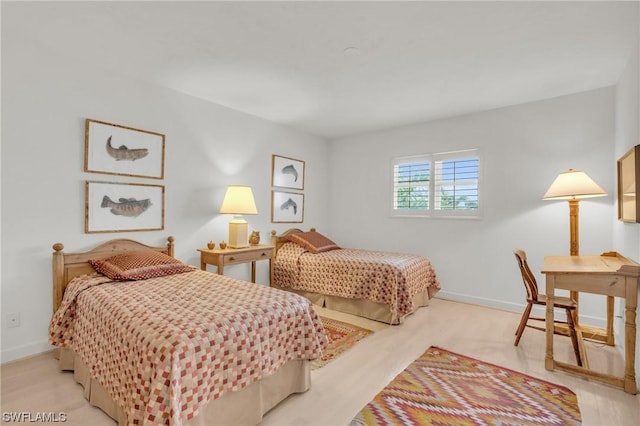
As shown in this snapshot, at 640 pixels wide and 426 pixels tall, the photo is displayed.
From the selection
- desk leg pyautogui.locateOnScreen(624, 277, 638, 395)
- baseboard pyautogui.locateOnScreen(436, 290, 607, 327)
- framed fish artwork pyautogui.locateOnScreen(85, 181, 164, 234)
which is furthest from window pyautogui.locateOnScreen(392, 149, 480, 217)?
framed fish artwork pyautogui.locateOnScreen(85, 181, 164, 234)

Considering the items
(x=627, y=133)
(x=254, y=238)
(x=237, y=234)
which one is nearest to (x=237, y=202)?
(x=237, y=234)

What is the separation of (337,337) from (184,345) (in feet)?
5.85

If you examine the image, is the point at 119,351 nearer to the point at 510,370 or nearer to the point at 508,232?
the point at 510,370

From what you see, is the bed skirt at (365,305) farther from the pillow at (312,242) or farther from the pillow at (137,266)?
the pillow at (137,266)

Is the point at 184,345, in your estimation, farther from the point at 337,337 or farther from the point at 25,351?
the point at 25,351

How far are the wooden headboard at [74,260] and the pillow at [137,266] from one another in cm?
7

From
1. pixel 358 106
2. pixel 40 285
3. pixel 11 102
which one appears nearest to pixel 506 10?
pixel 358 106

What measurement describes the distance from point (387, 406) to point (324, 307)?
193 cm

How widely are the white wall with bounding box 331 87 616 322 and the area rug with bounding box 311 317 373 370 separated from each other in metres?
1.69

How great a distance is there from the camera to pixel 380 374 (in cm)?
228

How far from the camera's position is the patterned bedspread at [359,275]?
10.8ft

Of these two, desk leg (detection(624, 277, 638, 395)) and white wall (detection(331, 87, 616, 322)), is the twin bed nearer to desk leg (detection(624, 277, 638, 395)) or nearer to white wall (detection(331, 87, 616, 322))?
desk leg (detection(624, 277, 638, 395))

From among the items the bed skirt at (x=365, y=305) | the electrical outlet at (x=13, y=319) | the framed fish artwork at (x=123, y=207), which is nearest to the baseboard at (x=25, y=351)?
the electrical outlet at (x=13, y=319)

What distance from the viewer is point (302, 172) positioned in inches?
191
